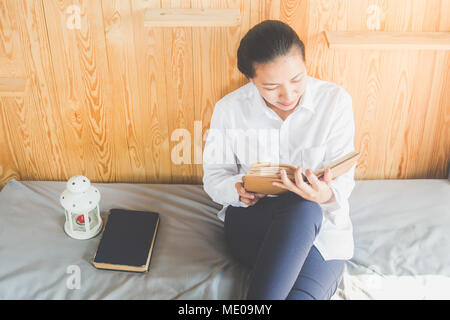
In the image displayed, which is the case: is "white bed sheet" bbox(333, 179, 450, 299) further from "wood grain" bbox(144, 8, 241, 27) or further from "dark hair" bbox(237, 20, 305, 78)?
"wood grain" bbox(144, 8, 241, 27)

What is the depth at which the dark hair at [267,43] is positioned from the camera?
46.1 inches

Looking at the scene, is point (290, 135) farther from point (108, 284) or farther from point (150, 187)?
point (108, 284)

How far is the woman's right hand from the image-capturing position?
1.30 m

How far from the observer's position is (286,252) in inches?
45.3

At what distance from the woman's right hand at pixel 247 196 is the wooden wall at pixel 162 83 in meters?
0.42

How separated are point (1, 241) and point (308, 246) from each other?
97 centimetres

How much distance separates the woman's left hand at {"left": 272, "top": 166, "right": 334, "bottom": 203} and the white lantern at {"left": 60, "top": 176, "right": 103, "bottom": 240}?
62 centimetres

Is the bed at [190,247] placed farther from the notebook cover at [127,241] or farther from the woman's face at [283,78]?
the woman's face at [283,78]

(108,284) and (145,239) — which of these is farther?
(145,239)

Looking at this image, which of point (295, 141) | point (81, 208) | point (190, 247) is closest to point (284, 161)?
point (295, 141)

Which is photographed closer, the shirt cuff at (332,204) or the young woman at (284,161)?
the young woman at (284,161)

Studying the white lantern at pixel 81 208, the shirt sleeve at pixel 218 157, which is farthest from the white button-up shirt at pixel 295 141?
the white lantern at pixel 81 208
